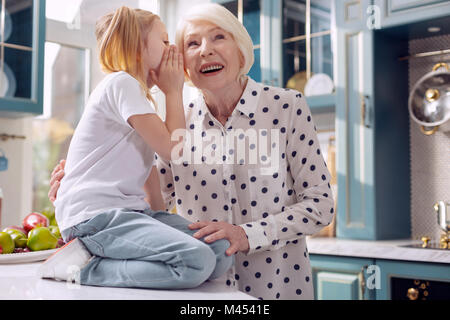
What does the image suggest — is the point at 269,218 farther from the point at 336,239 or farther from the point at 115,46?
the point at 336,239

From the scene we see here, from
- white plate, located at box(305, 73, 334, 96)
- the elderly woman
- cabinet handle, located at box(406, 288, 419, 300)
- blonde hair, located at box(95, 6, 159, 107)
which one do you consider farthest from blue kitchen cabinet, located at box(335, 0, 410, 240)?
blonde hair, located at box(95, 6, 159, 107)

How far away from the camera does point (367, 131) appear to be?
243 centimetres

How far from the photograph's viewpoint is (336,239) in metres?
2.56

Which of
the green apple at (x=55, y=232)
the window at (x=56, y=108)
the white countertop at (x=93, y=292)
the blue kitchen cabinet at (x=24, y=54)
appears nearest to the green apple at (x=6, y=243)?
the green apple at (x=55, y=232)

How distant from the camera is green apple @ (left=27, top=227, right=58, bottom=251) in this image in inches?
46.7

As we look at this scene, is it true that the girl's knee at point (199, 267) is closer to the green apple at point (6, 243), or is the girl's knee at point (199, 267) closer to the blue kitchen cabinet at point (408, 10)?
the green apple at point (6, 243)

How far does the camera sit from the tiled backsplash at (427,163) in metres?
2.57

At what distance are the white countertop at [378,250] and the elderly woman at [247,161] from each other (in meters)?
0.95

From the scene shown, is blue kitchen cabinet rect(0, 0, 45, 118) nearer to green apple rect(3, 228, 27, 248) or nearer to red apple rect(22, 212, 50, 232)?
red apple rect(22, 212, 50, 232)

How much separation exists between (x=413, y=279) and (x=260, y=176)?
1155 mm

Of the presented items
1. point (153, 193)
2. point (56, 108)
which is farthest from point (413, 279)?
point (56, 108)

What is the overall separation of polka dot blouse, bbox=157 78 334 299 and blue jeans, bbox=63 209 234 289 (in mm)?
354

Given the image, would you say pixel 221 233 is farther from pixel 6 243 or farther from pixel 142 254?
pixel 6 243
